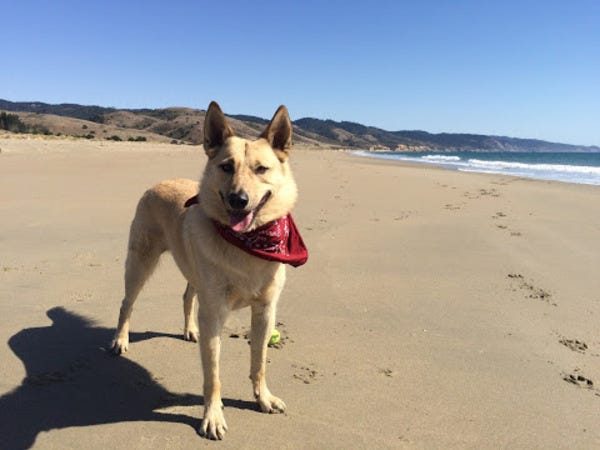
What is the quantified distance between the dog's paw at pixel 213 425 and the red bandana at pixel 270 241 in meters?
1.05

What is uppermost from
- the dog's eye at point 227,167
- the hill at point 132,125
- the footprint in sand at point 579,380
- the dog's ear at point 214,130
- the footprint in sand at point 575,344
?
the hill at point 132,125

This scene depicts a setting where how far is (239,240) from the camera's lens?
300 cm

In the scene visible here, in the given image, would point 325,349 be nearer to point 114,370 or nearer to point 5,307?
point 114,370

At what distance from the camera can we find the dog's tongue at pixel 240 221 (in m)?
3.00

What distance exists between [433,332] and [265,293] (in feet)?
6.34

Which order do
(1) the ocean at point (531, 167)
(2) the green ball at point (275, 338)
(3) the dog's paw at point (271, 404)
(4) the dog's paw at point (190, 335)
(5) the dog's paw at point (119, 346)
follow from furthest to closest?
1. (1) the ocean at point (531, 167)
2. (4) the dog's paw at point (190, 335)
3. (2) the green ball at point (275, 338)
4. (5) the dog's paw at point (119, 346)
5. (3) the dog's paw at point (271, 404)

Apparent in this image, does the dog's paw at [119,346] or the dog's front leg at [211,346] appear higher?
the dog's front leg at [211,346]

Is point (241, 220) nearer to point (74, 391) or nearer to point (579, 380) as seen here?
point (74, 391)

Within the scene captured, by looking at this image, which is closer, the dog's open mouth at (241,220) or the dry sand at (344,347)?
the dry sand at (344,347)

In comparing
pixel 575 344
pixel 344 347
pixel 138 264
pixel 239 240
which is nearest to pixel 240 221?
pixel 239 240

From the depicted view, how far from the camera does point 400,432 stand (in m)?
2.80

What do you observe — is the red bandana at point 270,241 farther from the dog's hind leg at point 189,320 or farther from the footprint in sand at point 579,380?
the footprint in sand at point 579,380

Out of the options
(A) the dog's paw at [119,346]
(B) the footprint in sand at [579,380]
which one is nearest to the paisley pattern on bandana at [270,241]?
(A) the dog's paw at [119,346]

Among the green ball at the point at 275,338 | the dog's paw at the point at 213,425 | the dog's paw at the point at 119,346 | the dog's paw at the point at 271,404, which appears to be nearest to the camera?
the dog's paw at the point at 213,425
